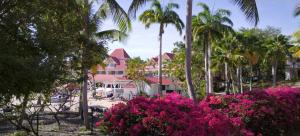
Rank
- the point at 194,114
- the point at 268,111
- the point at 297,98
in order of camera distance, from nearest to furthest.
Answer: the point at 194,114 → the point at 268,111 → the point at 297,98

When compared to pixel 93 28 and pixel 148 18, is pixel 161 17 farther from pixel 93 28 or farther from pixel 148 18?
pixel 93 28

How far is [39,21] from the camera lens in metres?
9.09

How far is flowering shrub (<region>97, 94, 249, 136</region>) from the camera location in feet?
24.0

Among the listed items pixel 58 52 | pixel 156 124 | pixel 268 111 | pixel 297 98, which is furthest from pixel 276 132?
pixel 58 52

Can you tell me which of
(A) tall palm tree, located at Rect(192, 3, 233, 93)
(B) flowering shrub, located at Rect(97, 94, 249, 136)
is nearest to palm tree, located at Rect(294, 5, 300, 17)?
(A) tall palm tree, located at Rect(192, 3, 233, 93)

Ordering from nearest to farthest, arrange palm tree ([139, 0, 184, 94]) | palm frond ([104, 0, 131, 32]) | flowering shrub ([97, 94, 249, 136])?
flowering shrub ([97, 94, 249, 136])
palm frond ([104, 0, 131, 32])
palm tree ([139, 0, 184, 94])

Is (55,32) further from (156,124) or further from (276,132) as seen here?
(276,132)

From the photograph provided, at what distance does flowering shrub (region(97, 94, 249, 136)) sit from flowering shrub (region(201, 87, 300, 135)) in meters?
2.51

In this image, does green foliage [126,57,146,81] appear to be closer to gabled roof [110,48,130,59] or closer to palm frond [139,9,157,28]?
palm frond [139,9,157,28]

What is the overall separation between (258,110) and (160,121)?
5.05 meters

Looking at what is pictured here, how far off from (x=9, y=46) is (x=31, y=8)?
192 centimetres

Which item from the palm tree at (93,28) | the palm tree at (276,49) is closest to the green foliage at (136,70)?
the palm tree at (276,49)

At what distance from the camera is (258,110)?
1128 centimetres

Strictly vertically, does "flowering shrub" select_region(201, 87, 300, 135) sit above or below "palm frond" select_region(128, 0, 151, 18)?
below
